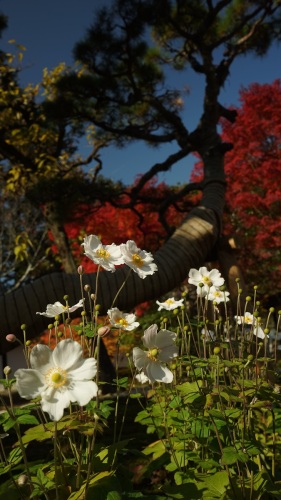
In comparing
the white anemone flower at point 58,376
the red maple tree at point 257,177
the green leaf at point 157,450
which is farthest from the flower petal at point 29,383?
the red maple tree at point 257,177

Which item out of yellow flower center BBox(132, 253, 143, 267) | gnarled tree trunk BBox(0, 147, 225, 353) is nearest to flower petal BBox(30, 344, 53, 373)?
yellow flower center BBox(132, 253, 143, 267)

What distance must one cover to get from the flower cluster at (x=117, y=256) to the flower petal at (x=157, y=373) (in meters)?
0.25

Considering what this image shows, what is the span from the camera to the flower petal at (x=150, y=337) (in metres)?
1.09

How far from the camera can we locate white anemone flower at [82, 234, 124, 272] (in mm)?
1238

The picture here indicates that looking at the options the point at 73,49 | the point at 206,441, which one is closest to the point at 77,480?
the point at 206,441

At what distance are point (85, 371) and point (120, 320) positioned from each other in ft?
1.40

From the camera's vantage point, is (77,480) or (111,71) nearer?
(77,480)

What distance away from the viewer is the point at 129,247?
1298 mm

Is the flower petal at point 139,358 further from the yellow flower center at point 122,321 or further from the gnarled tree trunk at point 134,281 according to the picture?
the gnarled tree trunk at point 134,281

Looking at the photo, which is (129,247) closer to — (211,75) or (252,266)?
(211,75)

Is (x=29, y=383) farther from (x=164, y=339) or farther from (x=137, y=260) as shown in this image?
(x=137, y=260)

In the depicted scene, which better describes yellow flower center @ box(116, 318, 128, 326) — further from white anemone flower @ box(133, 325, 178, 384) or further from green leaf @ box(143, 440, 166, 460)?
green leaf @ box(143, 440, 166, 460)

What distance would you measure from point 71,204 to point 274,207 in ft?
14.5

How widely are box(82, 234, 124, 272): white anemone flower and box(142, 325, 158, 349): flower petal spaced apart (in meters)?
0.21
